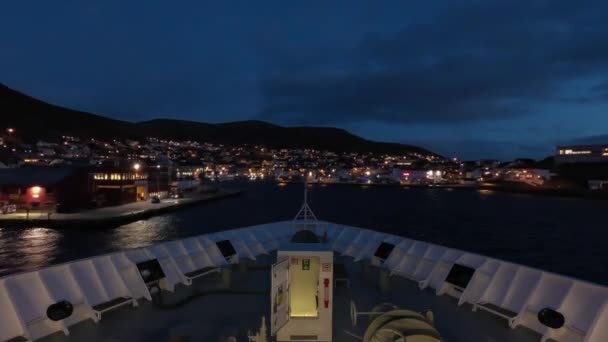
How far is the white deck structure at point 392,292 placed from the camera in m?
7.61

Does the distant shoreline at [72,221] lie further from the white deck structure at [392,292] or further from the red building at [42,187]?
the white deck structure at [392,292]

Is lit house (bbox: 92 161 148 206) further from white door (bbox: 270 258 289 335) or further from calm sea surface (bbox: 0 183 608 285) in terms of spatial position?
white door (bbox: 270 258 289 335)

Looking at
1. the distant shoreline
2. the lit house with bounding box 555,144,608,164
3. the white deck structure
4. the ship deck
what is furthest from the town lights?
the lit house with bounding box 555,144,608,164

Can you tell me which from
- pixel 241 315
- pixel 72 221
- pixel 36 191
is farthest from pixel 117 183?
pixel 241 315

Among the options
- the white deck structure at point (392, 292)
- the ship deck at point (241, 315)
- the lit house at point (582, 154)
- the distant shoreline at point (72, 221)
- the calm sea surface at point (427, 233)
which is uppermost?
the lit house at point (582, 154)

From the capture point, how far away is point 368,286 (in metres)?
11.6

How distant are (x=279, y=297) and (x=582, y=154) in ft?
604

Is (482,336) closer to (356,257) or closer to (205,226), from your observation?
(356,257)

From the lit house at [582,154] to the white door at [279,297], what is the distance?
7034 inches

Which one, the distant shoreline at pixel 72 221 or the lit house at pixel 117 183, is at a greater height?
the lit house at pixel 117 183

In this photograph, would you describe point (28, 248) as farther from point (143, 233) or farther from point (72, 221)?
point (143, 233)

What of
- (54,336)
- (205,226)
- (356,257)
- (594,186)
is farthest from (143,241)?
(594,186)

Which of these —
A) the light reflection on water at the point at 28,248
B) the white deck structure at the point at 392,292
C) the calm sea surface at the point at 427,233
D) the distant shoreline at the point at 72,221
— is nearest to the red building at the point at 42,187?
the distant shoreline at the point at 72,221

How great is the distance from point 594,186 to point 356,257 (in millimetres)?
139954
